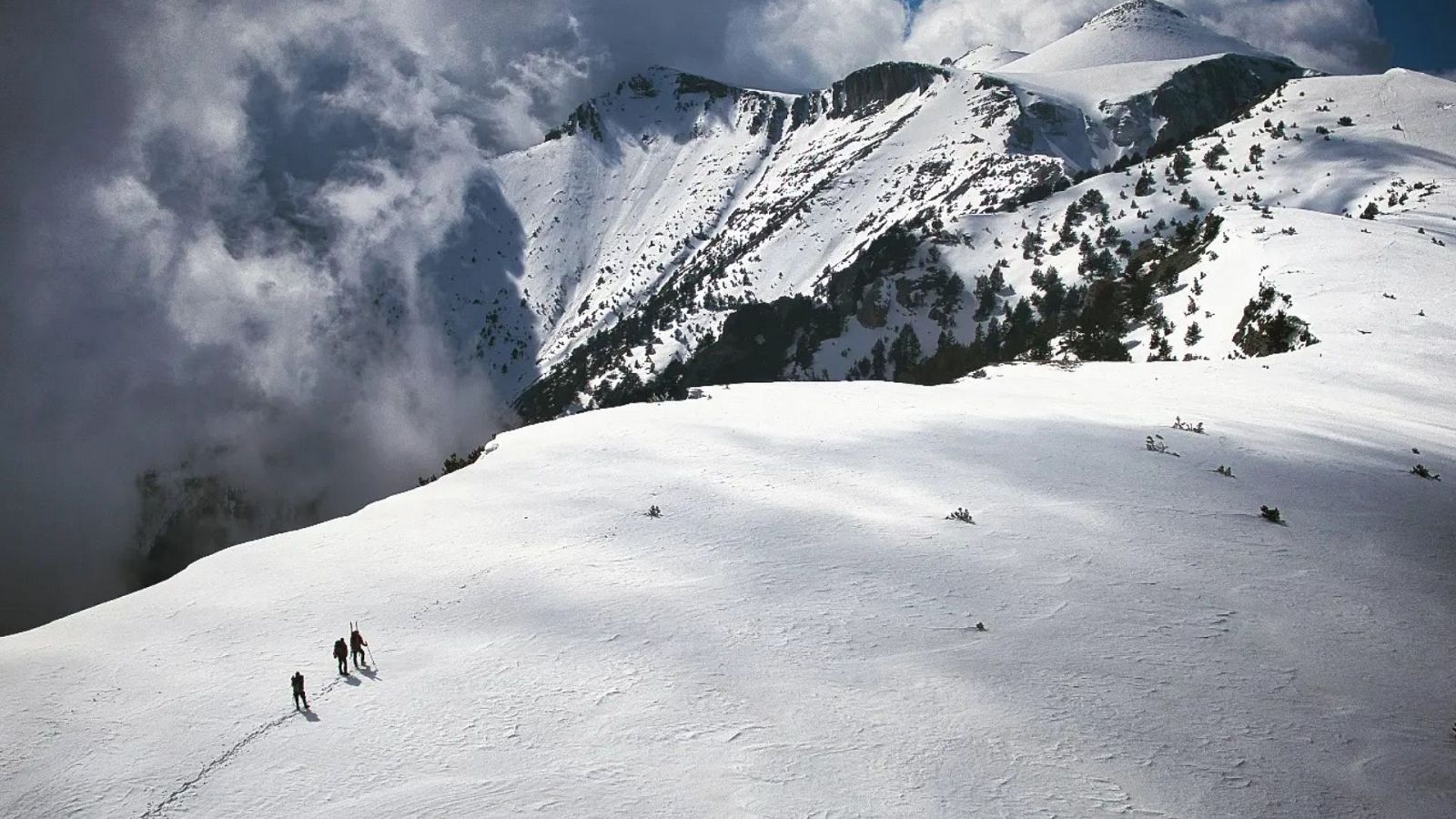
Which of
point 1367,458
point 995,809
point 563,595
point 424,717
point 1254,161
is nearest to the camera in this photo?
point 995,809

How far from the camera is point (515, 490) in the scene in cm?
2253

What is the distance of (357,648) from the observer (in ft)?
44.5

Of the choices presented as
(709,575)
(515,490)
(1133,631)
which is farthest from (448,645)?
(1133,631)

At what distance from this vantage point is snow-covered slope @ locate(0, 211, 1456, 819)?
9.60 metres

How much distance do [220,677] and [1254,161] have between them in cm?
13213

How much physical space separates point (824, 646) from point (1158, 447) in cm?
1353

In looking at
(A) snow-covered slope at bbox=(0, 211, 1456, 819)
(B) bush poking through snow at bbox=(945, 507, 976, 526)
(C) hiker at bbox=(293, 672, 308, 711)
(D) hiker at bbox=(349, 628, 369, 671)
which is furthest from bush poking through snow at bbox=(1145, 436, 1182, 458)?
(C) hiker at bbox=(293, 672, 308, 711)

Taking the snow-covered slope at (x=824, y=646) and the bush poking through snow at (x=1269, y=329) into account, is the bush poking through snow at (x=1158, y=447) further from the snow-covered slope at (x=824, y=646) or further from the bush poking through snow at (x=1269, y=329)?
the bush poking through snow at (x=1269, y=329)

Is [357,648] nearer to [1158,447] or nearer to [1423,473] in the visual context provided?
[1158,447]

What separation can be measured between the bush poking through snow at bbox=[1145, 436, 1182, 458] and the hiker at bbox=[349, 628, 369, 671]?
1993cm

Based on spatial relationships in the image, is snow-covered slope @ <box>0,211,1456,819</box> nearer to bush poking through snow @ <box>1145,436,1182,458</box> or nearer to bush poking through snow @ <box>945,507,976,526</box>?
bush poking through snow @ <box>945,507,976,526</box>

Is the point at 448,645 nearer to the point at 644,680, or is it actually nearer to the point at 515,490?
the point at 644,680

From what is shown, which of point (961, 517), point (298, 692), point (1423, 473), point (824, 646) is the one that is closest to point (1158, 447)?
point (1423, 473)

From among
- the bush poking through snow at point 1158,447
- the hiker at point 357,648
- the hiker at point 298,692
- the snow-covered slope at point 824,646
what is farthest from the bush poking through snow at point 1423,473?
the hiker at point 298,692
